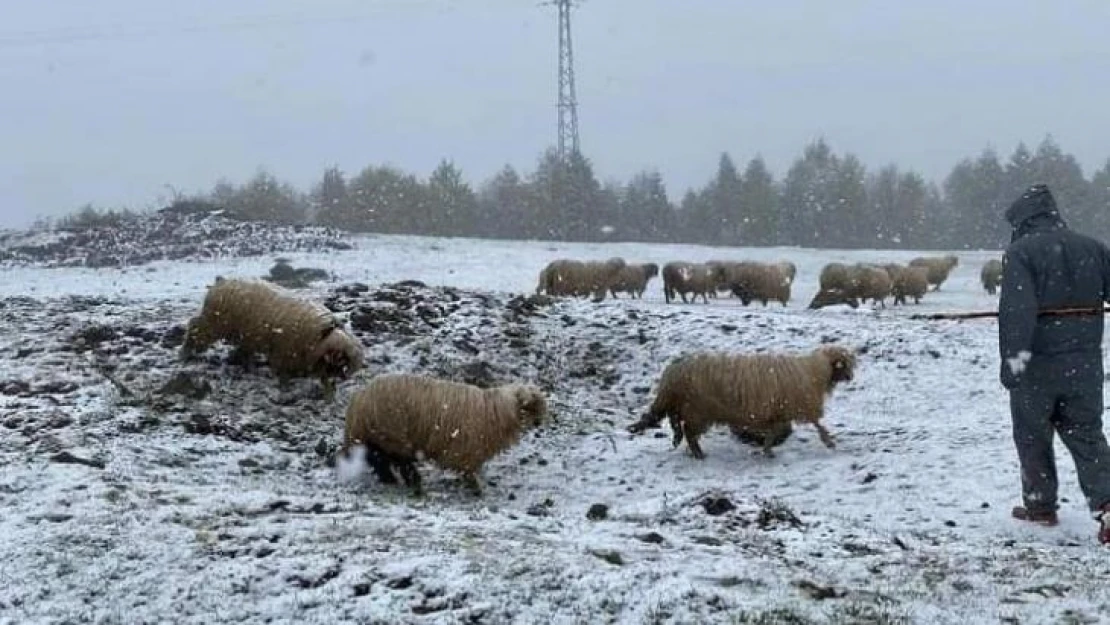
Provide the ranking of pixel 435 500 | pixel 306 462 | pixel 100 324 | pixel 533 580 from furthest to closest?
1. pixel 100 324
2. pixel 306 462
3. pixel 435 500
4. pixel 533 580

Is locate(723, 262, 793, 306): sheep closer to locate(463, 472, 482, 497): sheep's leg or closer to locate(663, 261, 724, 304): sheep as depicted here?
locate(663, 261, 724, 304): sheep

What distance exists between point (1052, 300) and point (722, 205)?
78.4 m

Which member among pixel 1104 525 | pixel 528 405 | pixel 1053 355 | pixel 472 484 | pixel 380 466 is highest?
pixel 1053 355

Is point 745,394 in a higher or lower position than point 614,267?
lower

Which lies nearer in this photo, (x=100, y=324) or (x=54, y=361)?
(x=54, y=361)

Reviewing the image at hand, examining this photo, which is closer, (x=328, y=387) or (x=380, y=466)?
(x=380, y=466)

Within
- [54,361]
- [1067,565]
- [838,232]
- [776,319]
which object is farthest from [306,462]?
[838,232]

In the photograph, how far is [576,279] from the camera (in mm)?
32688

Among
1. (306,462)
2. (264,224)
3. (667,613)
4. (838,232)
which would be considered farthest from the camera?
(838,232)

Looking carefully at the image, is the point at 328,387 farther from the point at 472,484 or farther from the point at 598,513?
the point at 598,513

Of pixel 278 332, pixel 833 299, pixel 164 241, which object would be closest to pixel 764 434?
pixel 278 332

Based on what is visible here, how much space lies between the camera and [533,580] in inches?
240

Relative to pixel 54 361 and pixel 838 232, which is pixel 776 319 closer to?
pixel 54 361

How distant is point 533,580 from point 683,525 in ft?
6.35
